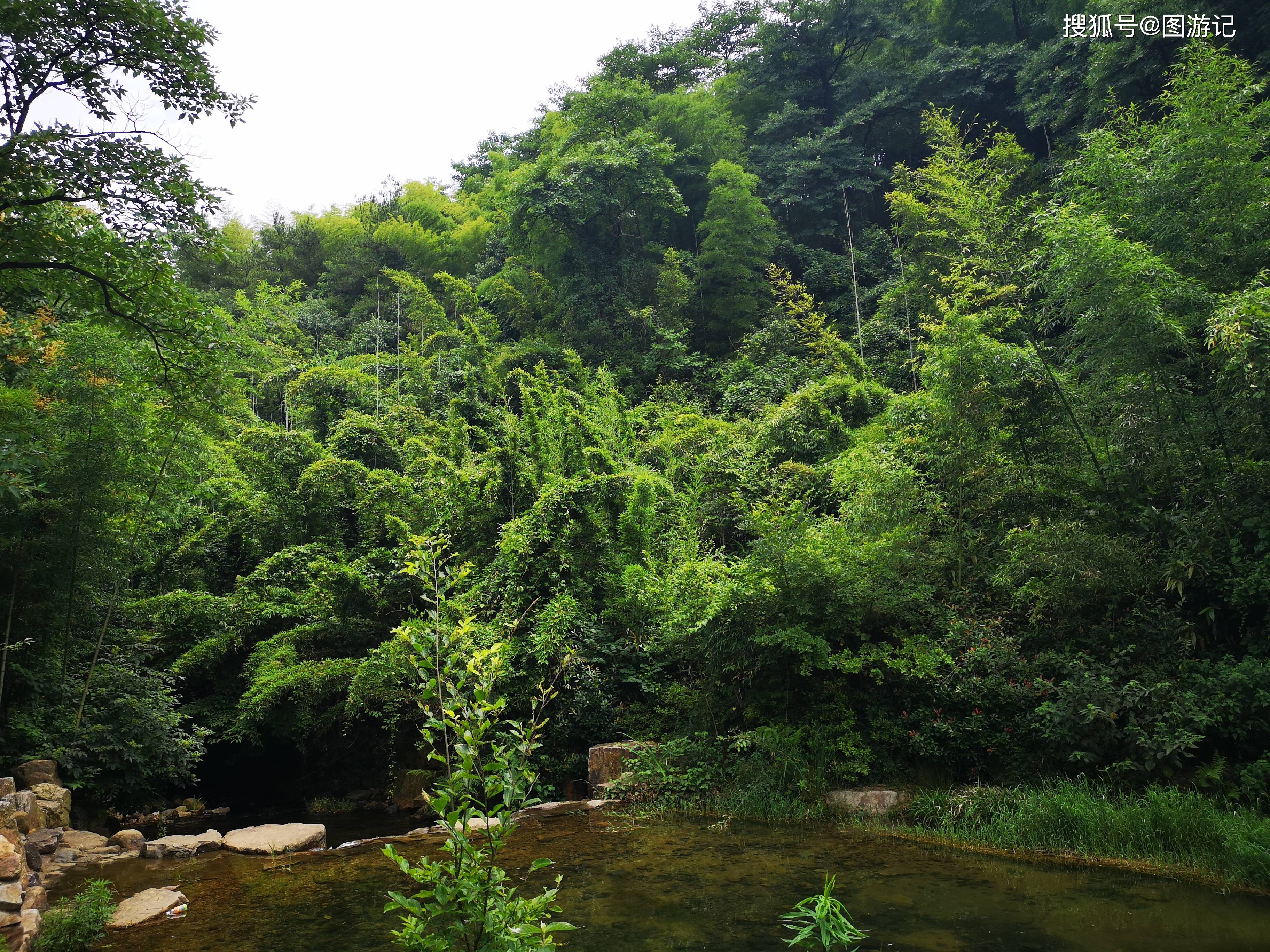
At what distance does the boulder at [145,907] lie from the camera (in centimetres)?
495

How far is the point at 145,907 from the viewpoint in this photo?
5176mm

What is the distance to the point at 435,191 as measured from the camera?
24438 millimetres

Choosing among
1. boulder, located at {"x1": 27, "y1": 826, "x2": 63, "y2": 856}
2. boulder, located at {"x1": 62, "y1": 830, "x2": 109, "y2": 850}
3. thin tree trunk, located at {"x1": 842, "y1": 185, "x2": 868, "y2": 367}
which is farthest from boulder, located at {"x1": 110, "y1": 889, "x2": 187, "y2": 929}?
thin tree trunk, located at {"x1": 842, "y1": 185, "x2": 868, "y2": 367}

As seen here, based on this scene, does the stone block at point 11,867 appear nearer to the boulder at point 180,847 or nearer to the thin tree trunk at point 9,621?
the boulder at point 180,847

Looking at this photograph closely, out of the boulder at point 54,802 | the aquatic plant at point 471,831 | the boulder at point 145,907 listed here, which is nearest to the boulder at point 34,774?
the boulder at point 54,802

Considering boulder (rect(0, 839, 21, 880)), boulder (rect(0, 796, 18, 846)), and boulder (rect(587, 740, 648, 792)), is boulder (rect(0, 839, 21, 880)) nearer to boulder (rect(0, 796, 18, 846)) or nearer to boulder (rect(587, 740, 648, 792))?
boulder (rect(0, 796, 18, 846))

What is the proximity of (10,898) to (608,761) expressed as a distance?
5292 millimetres

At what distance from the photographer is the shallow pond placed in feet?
13.4

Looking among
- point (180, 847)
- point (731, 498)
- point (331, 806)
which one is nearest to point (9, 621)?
point (180, 847)

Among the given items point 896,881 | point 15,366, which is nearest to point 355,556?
point 15,366

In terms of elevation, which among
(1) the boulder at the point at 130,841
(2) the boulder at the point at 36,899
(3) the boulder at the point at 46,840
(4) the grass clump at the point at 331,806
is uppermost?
(2) the boulder at the point at 36,899

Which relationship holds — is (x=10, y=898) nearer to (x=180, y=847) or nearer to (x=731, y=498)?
(x=180, y=847)

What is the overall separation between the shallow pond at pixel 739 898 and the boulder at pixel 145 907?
5.1 inches

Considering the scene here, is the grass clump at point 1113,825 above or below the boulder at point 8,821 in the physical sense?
below
